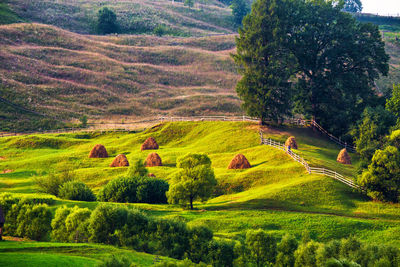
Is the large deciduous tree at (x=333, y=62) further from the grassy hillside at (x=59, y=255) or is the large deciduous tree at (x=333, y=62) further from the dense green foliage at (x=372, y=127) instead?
the grassy hillside at (x=59, y=255)

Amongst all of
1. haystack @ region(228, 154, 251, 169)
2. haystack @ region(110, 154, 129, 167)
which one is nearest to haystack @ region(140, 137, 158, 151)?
haystack @ region(110, 154, 129, 167)

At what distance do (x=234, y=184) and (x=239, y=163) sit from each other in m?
5.33

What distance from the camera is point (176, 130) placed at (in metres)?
88.1

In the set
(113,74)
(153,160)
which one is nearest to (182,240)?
(153,160)

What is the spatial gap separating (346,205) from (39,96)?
84663mm

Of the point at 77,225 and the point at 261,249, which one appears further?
the point at 77,225

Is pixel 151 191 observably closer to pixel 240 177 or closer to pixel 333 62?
pixel 240 177

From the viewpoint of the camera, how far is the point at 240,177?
194ft

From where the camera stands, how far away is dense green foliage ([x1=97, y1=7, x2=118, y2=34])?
170 m

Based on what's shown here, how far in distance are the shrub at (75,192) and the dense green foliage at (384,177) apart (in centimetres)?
3187

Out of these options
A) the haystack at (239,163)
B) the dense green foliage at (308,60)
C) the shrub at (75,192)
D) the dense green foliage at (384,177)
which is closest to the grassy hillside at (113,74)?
the dense green foliage at (308,60)

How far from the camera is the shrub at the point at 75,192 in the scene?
174ft

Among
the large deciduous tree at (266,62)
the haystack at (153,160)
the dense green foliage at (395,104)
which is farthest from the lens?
the dense green foliage at (395,104)

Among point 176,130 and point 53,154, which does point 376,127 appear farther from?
point 53,154
